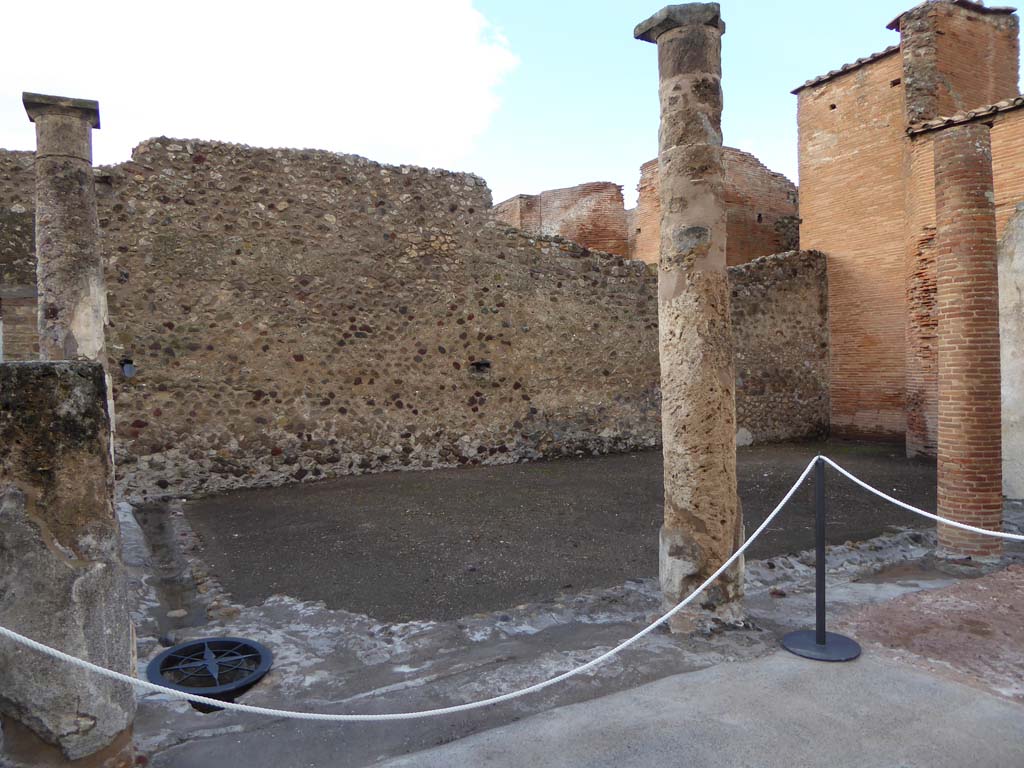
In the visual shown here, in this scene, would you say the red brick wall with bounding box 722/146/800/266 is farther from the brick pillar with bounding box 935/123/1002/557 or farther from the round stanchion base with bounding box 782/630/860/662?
the round stanchion base with bounding box 782/630/860/662

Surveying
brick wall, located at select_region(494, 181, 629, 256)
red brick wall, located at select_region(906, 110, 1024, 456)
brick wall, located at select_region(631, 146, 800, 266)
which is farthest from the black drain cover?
brick wall, located at select_region(494, 181, 629, 256)

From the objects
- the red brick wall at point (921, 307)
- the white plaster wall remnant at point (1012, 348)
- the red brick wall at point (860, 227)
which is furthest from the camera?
the red brick wall at point (860, 227)

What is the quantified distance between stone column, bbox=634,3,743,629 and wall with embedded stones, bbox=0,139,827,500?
18.8ft

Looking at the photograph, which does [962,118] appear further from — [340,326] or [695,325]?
[340,326]

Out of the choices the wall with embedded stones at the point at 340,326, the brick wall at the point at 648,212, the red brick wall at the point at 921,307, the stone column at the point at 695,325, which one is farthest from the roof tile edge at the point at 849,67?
the stone column at the point at 695,325

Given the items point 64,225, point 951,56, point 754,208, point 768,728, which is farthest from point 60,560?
point 754,208

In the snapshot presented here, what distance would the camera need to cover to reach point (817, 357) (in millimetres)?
12922

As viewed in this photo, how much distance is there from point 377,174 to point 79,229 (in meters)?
4.07

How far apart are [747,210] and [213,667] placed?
15252mm

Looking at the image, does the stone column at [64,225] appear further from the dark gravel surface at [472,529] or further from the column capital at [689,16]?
the column capital at [689,16]

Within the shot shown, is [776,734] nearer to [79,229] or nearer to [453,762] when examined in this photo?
[453,762]

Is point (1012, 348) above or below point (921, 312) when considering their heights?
below

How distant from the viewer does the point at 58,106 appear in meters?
5.77

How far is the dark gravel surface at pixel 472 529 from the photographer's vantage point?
187 inches
